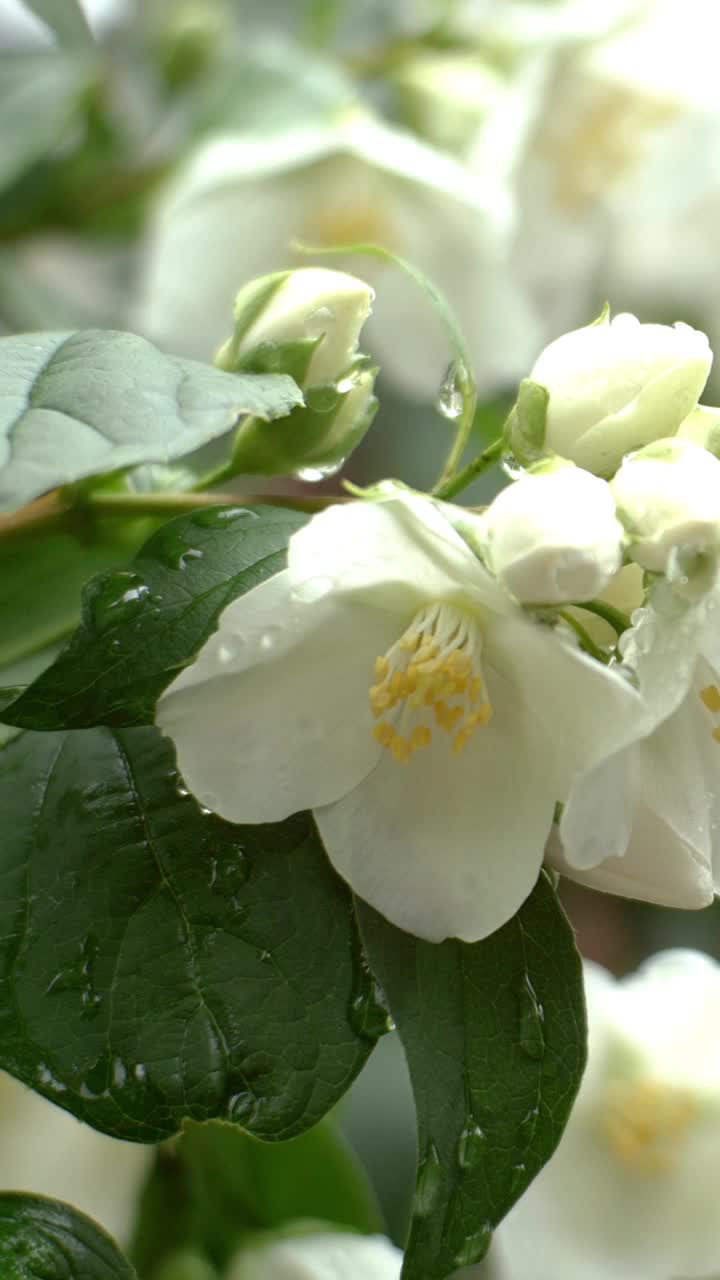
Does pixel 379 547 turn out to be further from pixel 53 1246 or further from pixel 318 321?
pixel 53 1246

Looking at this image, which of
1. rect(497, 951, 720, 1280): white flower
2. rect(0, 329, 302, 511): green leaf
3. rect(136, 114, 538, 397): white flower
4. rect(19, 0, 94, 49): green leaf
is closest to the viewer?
rect(0, 329, 302, 511): green leaf

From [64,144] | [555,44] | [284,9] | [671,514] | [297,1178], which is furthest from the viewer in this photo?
[284,9]

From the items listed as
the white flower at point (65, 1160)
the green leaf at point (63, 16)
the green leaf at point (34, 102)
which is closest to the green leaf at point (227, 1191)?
the white flower at point (65, 1160)

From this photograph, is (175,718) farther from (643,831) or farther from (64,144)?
(64,144)

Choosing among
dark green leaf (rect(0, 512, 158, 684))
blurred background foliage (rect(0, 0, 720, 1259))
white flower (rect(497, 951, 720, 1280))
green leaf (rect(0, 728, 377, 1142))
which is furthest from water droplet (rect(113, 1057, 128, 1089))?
blurred background foliage (rect(0, 0, 720, 1259))

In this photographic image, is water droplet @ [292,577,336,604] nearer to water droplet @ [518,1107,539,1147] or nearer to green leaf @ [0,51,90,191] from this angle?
water droplet @ [518,1107,539,1147]

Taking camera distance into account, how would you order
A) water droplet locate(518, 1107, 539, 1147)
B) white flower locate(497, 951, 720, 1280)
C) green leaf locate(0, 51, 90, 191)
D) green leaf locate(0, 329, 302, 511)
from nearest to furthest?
green leaf locate(0, 329, 302, 511), water droplet locate(518, 1107, 539, 1147), white flower locate(497, 951, 720, 1280), green leaf locate(0, 51, 90, 191)

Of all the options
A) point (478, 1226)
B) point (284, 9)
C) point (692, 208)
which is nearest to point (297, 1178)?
point (478, 1226)
